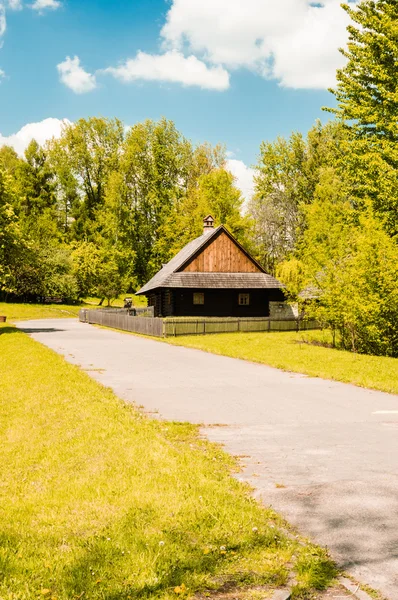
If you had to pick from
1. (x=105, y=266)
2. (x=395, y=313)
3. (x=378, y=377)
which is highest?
(x=105, y=266)

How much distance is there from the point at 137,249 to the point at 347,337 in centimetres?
5420

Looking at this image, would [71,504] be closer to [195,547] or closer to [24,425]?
[195,547]

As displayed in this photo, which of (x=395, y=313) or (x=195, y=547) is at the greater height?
(x=395, y=313)

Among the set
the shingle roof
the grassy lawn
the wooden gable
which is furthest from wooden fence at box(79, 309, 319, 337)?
the grassy lawn

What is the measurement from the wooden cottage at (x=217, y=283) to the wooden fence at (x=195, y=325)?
13.9 feet

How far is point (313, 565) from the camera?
13.1 ft

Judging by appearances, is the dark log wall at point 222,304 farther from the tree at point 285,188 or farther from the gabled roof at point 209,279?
the tree at point 285,188

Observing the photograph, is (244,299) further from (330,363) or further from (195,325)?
(330,363)

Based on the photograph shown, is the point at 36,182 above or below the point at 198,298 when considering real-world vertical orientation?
above

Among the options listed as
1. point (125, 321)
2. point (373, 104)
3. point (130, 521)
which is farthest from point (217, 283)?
point (130, 521)

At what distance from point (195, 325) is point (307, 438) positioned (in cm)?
2575

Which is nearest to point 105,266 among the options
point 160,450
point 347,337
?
point 347,337

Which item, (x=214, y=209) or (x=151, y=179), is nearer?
(x=214, y=209)

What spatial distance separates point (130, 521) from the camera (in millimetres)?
4832
